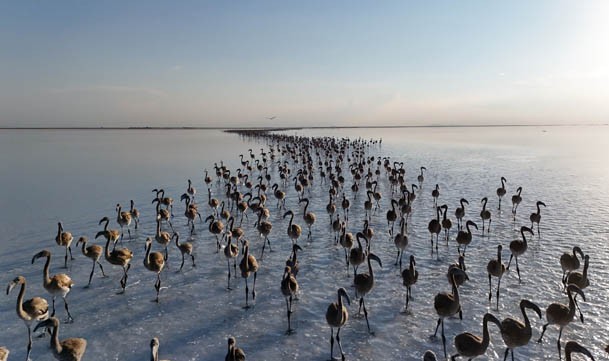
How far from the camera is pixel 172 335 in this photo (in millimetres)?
8500

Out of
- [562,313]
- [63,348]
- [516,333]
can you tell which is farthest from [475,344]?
[63,348]

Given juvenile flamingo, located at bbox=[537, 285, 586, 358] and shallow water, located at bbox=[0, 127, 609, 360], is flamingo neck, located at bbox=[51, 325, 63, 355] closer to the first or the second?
shallow water, located at bbox=[0, 127, 609, 360]

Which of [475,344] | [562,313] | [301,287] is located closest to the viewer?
[475,344]

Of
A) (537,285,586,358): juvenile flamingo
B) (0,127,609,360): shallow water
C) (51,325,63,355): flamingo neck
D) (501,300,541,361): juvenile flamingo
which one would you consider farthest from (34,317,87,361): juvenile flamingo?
(537,285,586,358): juvenile flamingo

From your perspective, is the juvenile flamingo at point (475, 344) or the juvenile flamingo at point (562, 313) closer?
the juvenile flamingo at point (475, 344)

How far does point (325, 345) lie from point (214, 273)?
4981mm

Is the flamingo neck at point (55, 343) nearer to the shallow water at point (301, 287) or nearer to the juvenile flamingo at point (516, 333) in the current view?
the shallow water at point (301, 287)

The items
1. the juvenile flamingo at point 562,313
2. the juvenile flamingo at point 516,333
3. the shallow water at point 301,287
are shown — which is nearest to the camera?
the juvenile flamingo at point 516,333

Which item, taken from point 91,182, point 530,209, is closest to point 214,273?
point 530,209

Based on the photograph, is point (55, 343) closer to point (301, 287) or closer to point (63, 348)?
point (63, 348)

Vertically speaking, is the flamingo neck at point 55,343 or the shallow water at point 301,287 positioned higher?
the flamingo neck at point 55,343

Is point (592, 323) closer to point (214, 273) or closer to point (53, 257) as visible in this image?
point (214, 273)

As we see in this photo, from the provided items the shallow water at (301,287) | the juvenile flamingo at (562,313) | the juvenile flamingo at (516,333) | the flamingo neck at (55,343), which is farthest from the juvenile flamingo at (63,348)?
the juvenile flamingo at (562,313)

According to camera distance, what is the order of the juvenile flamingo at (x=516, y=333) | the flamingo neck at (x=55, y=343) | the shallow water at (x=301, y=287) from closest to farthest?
the flamingo neck at (x=55, y=343) < the juvenile flamingo at (x=516, y=333) < the shallow water at (x=301, y=287)
